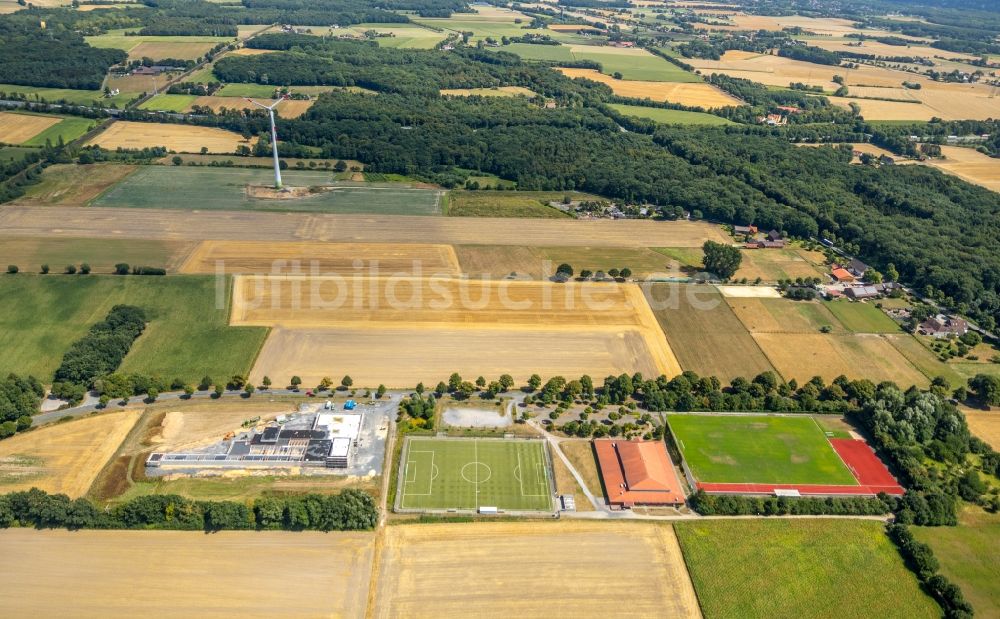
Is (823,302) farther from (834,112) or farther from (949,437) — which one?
(834,112)

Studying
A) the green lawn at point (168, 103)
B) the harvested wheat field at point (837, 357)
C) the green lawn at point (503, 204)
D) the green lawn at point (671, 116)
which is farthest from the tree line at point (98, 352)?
the green lawn at point (671, 116)

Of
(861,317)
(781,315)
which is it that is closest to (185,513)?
(781,315)

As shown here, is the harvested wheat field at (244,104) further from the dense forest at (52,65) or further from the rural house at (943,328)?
the rural house at (943,328)

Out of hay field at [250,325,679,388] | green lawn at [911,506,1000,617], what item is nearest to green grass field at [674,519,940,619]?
green lawn at [911,506,1000,617]

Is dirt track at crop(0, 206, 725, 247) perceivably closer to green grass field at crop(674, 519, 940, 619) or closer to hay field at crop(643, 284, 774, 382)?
hay field at crop(643, 284, 774, 382)

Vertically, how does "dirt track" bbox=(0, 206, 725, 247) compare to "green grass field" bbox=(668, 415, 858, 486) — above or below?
above

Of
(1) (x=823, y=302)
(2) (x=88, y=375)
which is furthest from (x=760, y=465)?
(2) (x=88, y=375)
